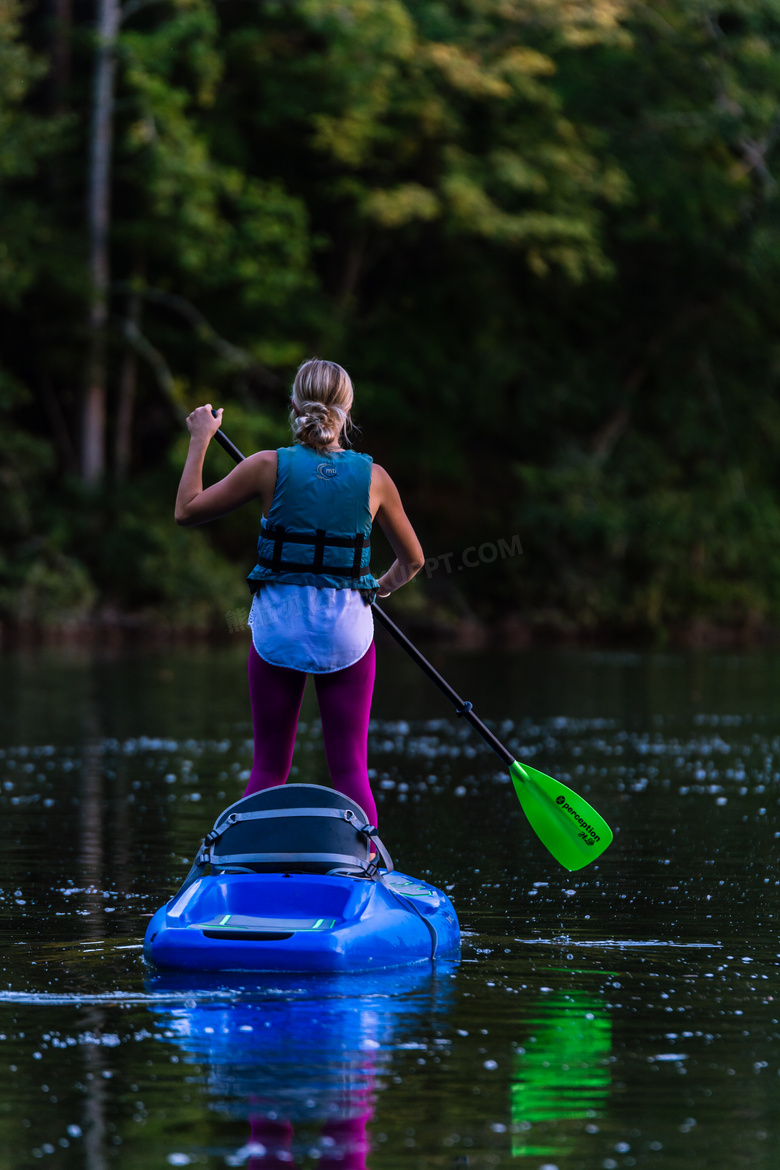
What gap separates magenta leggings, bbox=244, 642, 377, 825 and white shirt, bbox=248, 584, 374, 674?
60 mm

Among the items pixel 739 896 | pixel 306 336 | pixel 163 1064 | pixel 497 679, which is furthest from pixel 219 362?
pixel 163 1064

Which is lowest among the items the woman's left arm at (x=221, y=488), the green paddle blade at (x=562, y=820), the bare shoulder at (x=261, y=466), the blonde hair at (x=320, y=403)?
the green paddle blade at (x=562, y=820)

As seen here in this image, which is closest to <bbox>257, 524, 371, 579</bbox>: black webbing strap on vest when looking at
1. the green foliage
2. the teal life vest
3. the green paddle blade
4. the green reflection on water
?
the teal life vest

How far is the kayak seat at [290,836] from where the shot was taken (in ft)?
17.2

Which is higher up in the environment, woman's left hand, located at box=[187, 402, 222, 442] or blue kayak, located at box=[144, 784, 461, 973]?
woman's left hand, located at box=[187, 402, 222, 442]

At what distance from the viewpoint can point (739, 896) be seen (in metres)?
6.41

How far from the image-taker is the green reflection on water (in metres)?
3.57

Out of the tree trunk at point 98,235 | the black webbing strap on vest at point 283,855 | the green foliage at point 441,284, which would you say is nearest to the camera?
the black webbing strap on vest at point 283,855

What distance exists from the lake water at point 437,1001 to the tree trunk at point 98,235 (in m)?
19.1

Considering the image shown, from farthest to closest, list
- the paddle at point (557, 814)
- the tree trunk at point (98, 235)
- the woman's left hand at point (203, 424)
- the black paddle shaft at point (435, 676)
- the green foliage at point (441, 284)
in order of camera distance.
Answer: the tree trunk at point (98, 235) → the green foliage at point (441, 284) → the paddle at point (557, 814) → the black paddle shaft at point (435, 676) → the woman's left hand at point (203, 424)

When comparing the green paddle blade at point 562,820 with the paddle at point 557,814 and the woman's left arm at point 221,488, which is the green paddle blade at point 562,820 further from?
the woman's left arm at point 221,488

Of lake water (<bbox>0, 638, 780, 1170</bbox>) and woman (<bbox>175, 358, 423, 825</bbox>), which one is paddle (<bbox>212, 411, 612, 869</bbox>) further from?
woman (<bbox>175, 358, 423, 825</bbox>)

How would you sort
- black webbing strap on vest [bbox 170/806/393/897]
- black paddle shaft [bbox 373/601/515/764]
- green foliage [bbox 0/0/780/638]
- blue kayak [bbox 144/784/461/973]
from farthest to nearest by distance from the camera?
green foliage [bbox 0/0/780/638]
black paddle shaft [bbox 373/601/515/764]
black webbing strap on vest [bbox 170/806/393/897]
blue kayak [bbox 144/784/461/973]

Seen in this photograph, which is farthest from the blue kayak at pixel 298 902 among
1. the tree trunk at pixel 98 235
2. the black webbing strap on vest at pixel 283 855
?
the tree trunk at pixel 98 235
